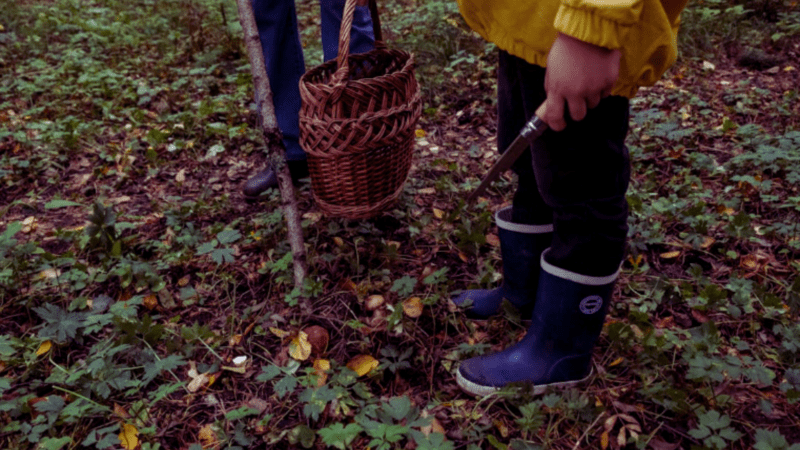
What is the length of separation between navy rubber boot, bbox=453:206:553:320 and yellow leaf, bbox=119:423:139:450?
1.09 meters

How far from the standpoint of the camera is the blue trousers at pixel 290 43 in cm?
237

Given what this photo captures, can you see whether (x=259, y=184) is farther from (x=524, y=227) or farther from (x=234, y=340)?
(x=524, y=227)

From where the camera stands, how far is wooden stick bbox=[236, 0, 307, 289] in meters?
1.64

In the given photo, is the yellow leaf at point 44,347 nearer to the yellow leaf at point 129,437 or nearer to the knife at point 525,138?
the yellow leaf at point 129,437

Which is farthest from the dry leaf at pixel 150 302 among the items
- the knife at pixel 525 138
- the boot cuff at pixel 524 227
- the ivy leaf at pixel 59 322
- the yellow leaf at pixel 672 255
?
the yellow leaf at pixel 672 255

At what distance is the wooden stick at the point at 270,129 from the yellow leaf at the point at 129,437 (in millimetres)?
696

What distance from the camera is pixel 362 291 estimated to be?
193cm

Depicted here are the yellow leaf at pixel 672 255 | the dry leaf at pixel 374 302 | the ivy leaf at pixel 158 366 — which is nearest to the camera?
the ivy leaf at pixel 158 366

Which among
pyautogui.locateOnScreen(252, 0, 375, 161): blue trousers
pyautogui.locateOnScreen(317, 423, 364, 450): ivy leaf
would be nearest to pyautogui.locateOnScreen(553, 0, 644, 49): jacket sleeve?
pyautogui.locateOnScreen(317, 423, 364, 450): ivy leaf

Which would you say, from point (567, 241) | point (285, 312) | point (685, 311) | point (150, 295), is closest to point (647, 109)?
point (685, 311)

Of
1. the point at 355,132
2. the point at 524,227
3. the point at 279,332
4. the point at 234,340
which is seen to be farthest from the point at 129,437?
the point at 524,227

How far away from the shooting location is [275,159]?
1748mm

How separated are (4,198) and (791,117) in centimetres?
442

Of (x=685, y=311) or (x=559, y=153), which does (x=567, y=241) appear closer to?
(x=559, y=153)
